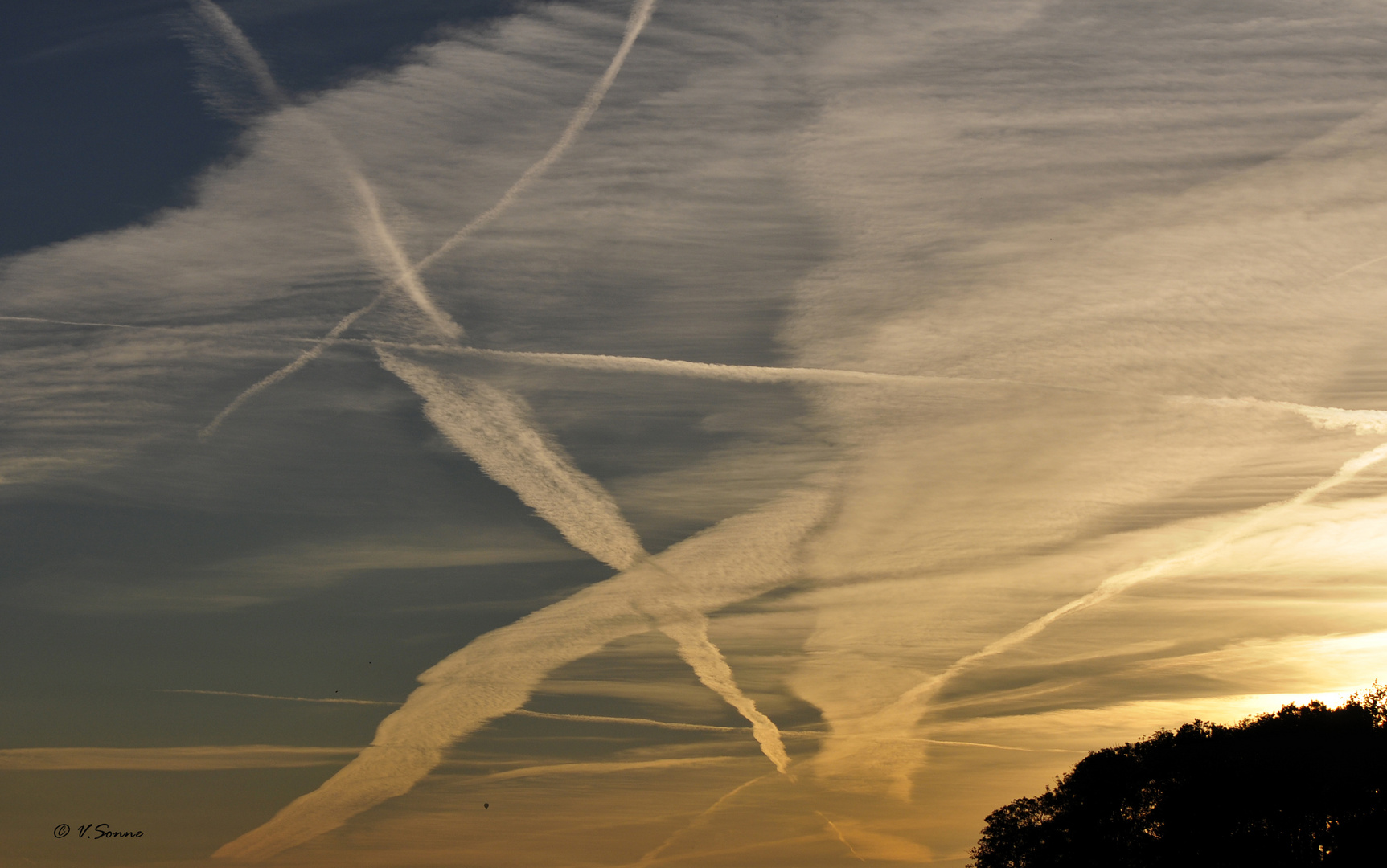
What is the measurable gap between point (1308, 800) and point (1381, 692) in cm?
829

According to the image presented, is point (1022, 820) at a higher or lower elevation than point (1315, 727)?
lower

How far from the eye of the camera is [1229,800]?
53844 mm

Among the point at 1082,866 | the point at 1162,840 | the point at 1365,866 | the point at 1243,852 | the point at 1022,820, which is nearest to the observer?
the point at 1365,866

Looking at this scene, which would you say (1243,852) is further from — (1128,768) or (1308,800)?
(1128,768)

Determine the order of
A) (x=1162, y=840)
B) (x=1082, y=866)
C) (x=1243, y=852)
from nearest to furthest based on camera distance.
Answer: (x=1243, y=852) → (x=1162, y=840) → (x=1082, y=866)

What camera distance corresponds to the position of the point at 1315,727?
2229 inches

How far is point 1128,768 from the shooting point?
6266 centimetres

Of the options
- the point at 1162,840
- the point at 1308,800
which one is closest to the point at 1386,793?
the point at 1308,800

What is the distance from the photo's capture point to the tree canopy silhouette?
51.1 m

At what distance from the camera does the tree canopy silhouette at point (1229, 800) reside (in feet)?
168

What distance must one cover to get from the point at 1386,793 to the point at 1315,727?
6705mm

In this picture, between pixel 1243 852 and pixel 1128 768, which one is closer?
pixel 1243 852

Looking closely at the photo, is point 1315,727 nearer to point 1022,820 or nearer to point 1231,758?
point 1231,758

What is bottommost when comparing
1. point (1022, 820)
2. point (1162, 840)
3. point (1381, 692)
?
point (1022, 820)
